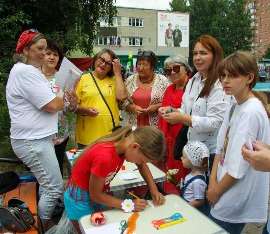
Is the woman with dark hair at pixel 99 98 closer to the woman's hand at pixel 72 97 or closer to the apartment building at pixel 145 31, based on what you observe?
the woman's hand at pixel 72 97

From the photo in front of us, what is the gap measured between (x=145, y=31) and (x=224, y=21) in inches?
484

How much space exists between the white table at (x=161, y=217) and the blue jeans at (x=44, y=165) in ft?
2.45

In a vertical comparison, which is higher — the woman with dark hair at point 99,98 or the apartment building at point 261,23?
the apartment building at point 261,23

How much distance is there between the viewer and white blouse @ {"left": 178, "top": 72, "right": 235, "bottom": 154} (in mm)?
2170

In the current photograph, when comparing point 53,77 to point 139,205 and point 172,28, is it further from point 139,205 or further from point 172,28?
point 172,28

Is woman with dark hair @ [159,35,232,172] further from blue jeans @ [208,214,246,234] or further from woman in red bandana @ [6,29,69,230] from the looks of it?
woman in red bandana @ [6,29,69,230]

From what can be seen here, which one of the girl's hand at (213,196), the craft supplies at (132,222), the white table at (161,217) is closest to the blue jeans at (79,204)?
the white table at (161,217)

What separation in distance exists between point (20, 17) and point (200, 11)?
4178 centimetres

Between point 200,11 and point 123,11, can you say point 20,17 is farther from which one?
point 200,11

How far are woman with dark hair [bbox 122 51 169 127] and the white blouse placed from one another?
2.56ft

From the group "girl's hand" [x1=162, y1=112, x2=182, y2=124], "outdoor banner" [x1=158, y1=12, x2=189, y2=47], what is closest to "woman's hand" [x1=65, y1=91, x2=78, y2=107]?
"girl's hand" [x1=162, y1=112, x2=182, y2=124]

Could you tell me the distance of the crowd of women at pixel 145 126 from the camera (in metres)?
1.71

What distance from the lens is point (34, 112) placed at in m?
2.22

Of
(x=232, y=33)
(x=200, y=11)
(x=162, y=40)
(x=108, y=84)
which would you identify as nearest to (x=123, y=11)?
(x=162, y=40)
